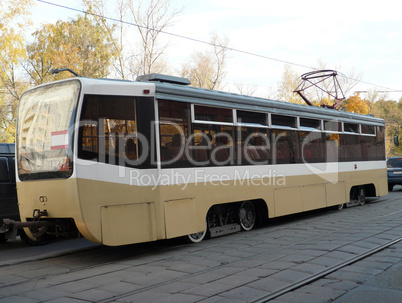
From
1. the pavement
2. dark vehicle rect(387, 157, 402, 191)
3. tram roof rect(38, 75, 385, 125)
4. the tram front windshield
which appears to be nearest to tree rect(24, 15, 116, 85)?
dark vehicle rect(387, 157, 402, 191)

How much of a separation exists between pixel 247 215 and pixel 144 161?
11.3 ft

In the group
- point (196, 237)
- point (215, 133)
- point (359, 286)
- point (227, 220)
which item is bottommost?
point (359, 286)

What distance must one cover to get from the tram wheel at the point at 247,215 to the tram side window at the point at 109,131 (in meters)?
3.32

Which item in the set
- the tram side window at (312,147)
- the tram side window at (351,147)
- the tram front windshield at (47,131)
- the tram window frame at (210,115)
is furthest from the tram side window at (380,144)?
the tram front windshield at (47,131)

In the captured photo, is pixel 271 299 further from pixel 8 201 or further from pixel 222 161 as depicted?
pixel 8 201

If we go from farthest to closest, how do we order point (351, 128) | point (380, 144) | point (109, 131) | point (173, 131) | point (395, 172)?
1. point (395, 172)
2. point (380, 144)
3. point (351, 128)
4. point (173, 131)
5. point (109, 131)

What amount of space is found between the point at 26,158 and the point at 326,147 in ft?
25.2

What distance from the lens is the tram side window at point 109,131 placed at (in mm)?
6949

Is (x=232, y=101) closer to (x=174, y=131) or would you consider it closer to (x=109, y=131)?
(x=174, y=131)

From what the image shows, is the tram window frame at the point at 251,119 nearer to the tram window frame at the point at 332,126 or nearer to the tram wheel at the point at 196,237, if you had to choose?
the tram wheel at the point at 196,237

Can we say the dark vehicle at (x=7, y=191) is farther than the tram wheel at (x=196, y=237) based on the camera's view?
Yes

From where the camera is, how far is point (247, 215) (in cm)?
1011

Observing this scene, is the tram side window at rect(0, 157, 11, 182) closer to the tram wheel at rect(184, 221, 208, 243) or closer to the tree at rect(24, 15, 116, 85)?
the tram wheel at rect(184, 221, 208, 243)

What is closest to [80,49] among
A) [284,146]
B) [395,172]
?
[395,172]
